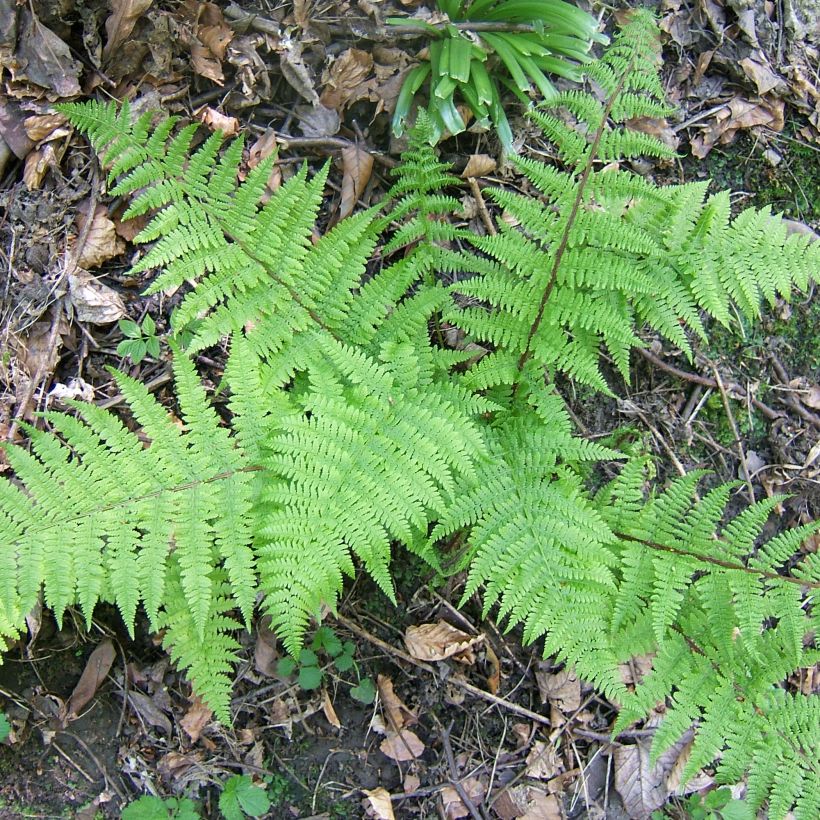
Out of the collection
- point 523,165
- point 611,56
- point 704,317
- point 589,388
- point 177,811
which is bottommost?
point 177,811

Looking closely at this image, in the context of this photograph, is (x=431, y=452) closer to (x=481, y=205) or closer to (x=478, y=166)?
(x=481, y=205)

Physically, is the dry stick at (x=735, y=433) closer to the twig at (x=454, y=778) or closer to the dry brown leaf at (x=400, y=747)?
the twig at (x=454, y=778)

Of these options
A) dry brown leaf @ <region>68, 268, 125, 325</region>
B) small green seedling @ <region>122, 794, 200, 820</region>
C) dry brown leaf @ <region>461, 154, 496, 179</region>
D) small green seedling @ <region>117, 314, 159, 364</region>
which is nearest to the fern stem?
dry brown leaf @ <region>461, 154, 496, 179</region>

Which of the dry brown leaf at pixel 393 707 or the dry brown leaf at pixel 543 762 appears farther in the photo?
the dry brown leaf at pixel 543 762

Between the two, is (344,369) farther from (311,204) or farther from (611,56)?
(611,56)

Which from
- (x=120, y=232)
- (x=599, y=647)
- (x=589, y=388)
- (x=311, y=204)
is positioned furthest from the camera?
(x=589, y=388)

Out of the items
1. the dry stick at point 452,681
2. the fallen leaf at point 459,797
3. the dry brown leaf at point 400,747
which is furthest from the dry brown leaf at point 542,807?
the dry brown leaf at point 400,747

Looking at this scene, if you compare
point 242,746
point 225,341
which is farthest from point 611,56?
point 242,746
